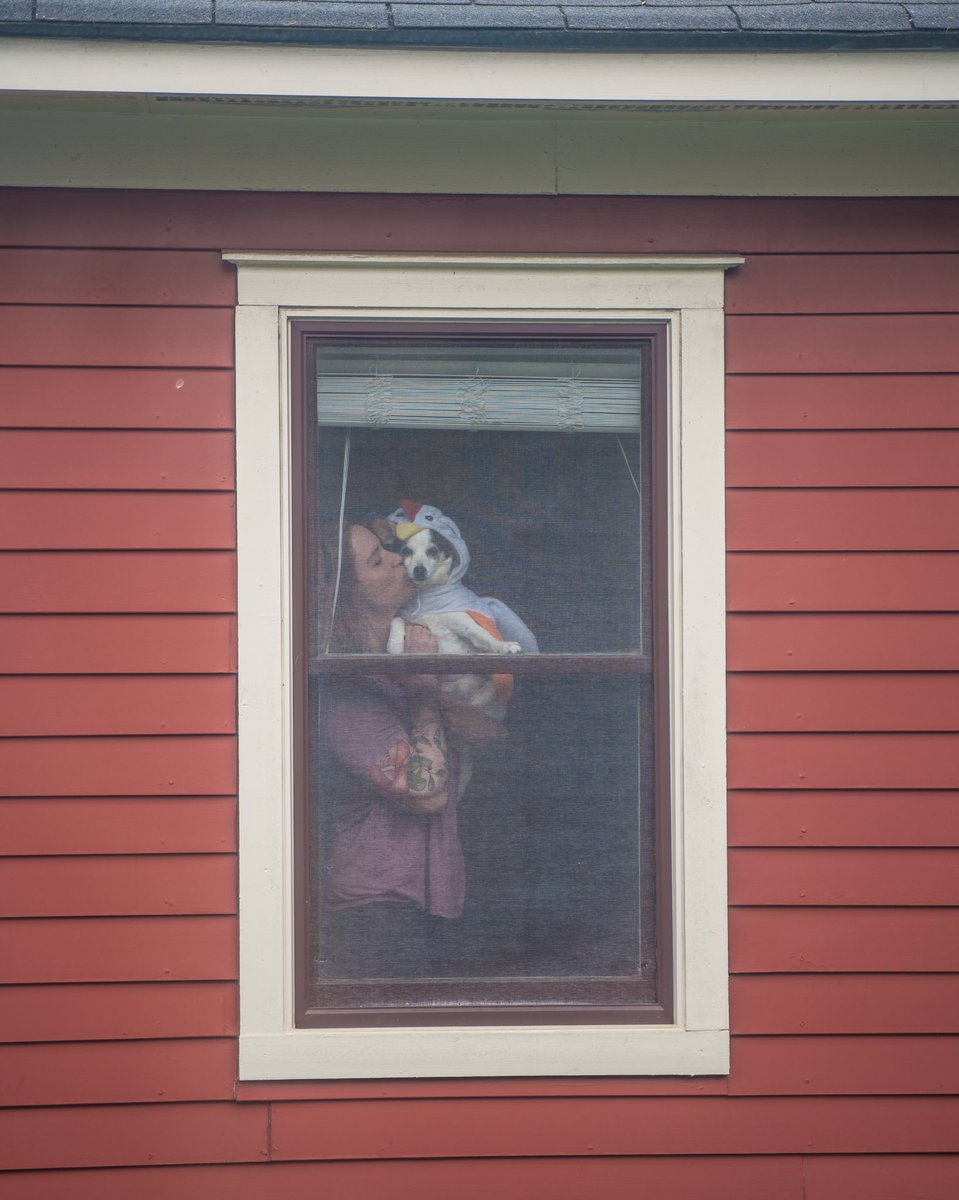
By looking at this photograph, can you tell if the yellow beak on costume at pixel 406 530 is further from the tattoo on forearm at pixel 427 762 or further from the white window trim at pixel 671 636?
the tattoo on forearm at pixel 427 762

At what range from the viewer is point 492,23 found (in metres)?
2.11

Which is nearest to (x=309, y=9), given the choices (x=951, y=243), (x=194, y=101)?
(x=194, y=101)

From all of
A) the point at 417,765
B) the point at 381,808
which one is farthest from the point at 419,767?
the point at 381,808

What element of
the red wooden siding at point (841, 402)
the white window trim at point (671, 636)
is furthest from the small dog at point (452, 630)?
the red wooden siding at point (841, 402)

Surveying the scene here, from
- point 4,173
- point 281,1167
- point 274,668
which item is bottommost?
point 281,1167

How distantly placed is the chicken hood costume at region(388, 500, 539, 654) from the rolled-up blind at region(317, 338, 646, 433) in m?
0.21

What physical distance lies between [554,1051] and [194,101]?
2251 millimetres

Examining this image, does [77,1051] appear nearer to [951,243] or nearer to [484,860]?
[484,860]

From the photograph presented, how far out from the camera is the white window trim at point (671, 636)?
7.77 feet

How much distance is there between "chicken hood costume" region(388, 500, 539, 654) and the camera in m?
2.43

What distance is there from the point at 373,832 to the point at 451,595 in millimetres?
581

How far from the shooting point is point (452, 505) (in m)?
2.43

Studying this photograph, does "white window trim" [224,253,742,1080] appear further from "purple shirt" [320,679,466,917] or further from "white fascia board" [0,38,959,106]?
"white fascia board" [0,38,959,106]

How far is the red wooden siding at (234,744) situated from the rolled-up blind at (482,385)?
9.1 inches
